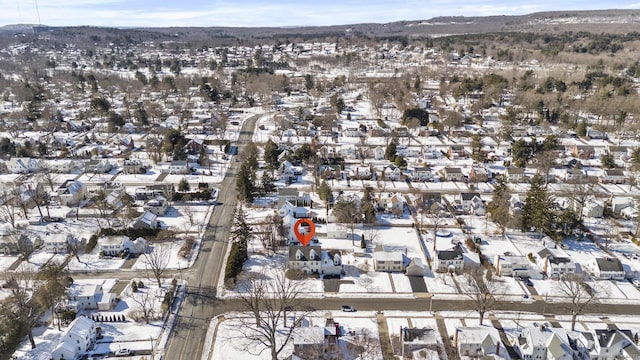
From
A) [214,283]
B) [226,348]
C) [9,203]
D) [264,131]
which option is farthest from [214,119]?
[226,348]

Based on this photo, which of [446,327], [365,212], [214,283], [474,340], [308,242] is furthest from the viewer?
[365,212]

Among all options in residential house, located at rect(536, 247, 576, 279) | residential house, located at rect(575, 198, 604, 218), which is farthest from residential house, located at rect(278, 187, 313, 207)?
residential house, located at rect(575, 198, 604, 218)

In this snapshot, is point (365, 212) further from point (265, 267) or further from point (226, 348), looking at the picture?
point (226, 348)

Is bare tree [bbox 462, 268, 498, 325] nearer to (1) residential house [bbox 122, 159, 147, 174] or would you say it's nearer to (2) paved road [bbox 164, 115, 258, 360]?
(2) paved road [bbox 164, 115, 258, 360]

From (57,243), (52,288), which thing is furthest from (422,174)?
(52,288)

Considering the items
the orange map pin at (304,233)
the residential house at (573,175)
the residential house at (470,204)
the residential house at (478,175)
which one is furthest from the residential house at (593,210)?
the orange map pin at (304,233)

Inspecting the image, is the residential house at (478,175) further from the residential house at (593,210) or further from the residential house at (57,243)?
the residential house at (57,243)

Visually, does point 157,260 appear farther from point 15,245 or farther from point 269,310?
point 269,310
